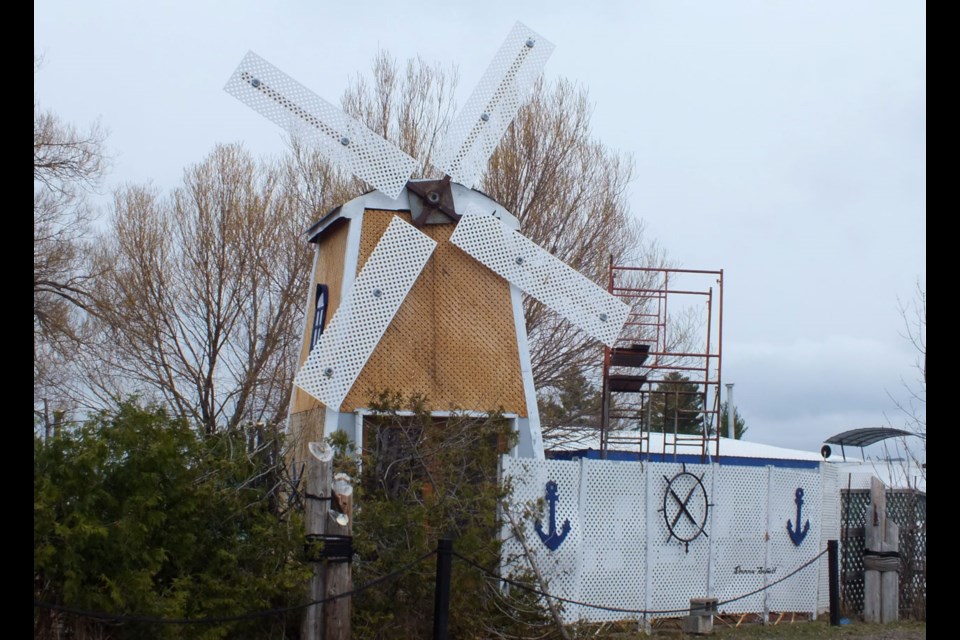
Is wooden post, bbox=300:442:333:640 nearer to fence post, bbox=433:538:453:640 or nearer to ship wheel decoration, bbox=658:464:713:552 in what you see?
fence post, bbox=433:538:453:640

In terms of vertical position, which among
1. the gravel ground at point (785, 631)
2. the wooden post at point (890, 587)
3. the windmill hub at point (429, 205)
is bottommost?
the gravel ground at point (785, 631)

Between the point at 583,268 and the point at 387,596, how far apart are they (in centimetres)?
1353

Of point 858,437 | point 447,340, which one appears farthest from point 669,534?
point 858,437

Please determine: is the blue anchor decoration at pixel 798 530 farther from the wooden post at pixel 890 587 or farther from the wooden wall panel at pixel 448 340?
the wooden wall panel at pixel 448 340

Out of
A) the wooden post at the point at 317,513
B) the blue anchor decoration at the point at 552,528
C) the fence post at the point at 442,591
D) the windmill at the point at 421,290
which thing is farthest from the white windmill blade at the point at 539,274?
the fence post at the point at 442,591

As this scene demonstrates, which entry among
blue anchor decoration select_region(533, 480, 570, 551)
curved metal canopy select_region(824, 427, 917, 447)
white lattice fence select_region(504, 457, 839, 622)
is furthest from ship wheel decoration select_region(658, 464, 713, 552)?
curved metal canopy select_region(824, 427, 917, 447)

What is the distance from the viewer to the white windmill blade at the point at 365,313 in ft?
41.4

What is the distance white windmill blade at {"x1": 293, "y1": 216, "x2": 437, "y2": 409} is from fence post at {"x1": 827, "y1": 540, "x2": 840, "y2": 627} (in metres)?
5.67

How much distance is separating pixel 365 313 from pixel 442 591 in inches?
198

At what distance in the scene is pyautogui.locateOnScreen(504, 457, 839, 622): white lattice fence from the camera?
11461mm

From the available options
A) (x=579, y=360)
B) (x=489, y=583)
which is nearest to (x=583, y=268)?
(x=579, y=360)

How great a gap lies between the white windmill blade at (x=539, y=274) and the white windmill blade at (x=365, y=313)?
551 mm
